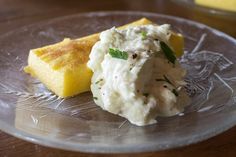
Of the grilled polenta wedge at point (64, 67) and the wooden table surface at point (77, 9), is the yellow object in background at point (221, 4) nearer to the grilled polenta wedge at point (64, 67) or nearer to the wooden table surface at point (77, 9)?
the wooden table surface at point (77, 9)

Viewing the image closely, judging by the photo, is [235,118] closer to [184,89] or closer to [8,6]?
[184,89]

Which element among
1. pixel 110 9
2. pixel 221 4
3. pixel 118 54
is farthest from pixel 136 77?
pixel 110 9

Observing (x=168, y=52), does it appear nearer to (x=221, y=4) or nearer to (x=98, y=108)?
(x=98, y=108)

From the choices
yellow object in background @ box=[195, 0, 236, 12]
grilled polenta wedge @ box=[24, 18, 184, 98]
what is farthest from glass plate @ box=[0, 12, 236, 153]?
yellow object in background @ box=[195, 0, 236, 12]

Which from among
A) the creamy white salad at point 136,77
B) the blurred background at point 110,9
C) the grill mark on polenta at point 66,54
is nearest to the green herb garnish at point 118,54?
the creamy white salad at point 136,77

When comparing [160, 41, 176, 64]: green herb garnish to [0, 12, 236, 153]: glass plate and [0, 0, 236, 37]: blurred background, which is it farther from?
[0, 0, 236, 37]: blurred background
